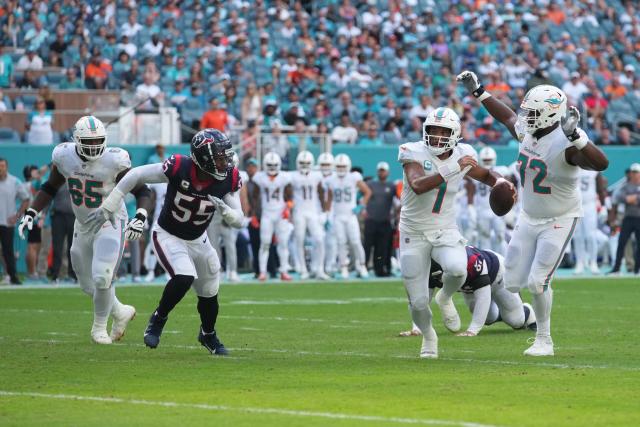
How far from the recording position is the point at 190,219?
9.11 metres

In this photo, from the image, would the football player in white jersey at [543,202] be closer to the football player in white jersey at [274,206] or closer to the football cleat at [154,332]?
the football cleat at [154,332]

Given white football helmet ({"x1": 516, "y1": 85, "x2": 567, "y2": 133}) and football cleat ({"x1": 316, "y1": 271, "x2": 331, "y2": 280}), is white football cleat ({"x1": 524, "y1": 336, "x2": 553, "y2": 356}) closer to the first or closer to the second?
white football helmet ({"x1": 516, "y1": 85, "x2": 567, "y2": 133})

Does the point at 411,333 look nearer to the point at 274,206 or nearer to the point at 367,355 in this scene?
the point at 367,355

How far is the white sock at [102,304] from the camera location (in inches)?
392

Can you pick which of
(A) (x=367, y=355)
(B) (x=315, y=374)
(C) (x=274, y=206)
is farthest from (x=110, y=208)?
(C) (x=274, y=206)

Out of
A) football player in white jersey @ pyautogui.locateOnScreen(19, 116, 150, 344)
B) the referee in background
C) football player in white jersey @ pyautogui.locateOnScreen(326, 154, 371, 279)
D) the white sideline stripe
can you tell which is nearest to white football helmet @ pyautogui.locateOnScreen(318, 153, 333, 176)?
football player in white jersey @ pyautogui.locateOnScreen(326, 154, 371, 279)

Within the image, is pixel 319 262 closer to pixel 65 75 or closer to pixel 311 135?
pixel 311 135

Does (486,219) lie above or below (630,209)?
below

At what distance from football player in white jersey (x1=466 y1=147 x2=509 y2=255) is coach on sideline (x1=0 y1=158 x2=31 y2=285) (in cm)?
723

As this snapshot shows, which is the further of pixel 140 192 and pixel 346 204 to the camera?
pixel 346 204

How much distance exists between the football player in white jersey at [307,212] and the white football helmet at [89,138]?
32.3 ft

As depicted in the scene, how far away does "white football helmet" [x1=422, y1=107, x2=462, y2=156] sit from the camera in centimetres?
877

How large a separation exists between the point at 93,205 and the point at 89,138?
0.54 m

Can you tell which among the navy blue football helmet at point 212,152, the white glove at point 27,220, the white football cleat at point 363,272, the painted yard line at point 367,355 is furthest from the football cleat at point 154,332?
the white football cleat at point 363,272
